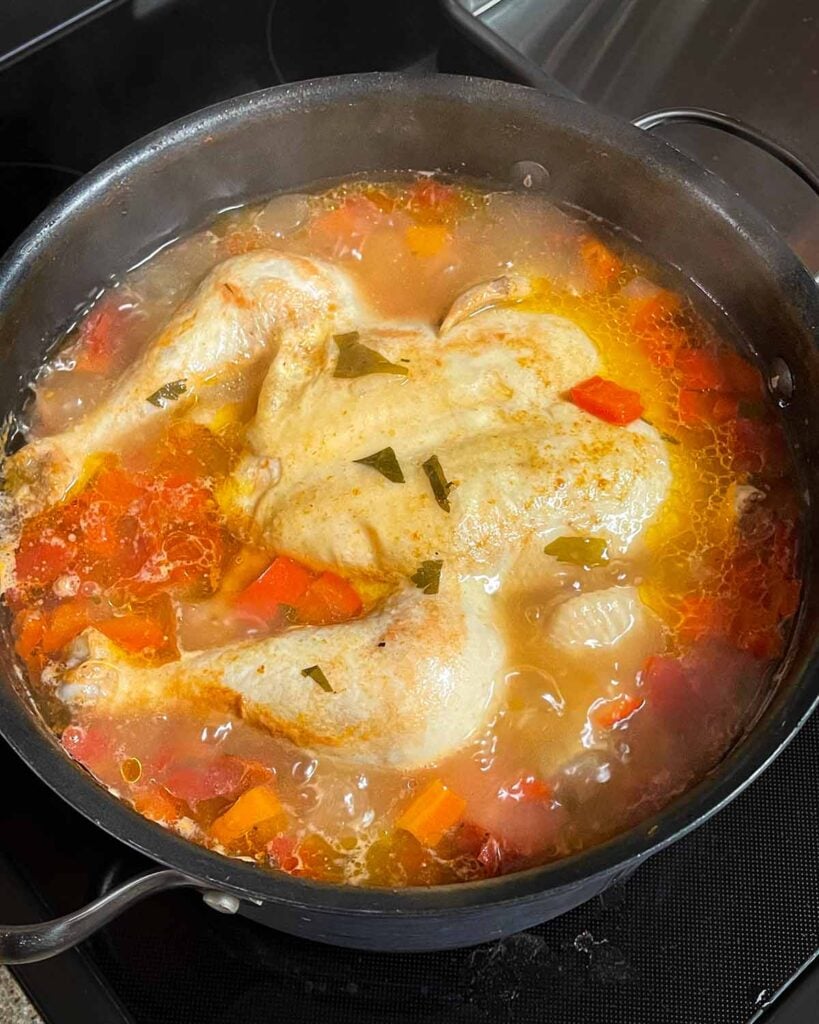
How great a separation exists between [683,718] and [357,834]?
0.52 meters

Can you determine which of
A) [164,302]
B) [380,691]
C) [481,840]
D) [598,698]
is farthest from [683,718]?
[164,302]

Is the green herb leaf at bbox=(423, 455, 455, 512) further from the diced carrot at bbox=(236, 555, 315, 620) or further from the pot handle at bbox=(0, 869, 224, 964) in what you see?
the pot handle at bbox=(0, 869, 224, 964)

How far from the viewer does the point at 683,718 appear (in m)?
1.54

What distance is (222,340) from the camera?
1.77 meters

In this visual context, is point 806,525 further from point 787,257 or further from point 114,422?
point 114,422

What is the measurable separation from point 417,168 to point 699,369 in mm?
711

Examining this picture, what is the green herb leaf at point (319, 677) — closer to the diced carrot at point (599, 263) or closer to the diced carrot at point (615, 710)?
the diced carrot at point (615, 710)

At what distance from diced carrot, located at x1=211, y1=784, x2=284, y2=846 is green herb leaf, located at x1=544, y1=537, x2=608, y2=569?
0.57 m

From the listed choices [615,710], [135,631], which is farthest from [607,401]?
[135,631]

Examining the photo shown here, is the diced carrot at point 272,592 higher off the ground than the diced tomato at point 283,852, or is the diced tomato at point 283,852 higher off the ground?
the diced carrot at point 272,592

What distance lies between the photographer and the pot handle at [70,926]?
1.22m

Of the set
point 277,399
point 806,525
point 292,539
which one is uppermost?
point 806,525

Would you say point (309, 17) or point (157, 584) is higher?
point (309, 17)

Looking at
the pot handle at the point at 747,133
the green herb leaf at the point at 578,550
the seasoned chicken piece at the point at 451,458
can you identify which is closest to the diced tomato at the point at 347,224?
the seasoned chicken piece at the point at 451,458
